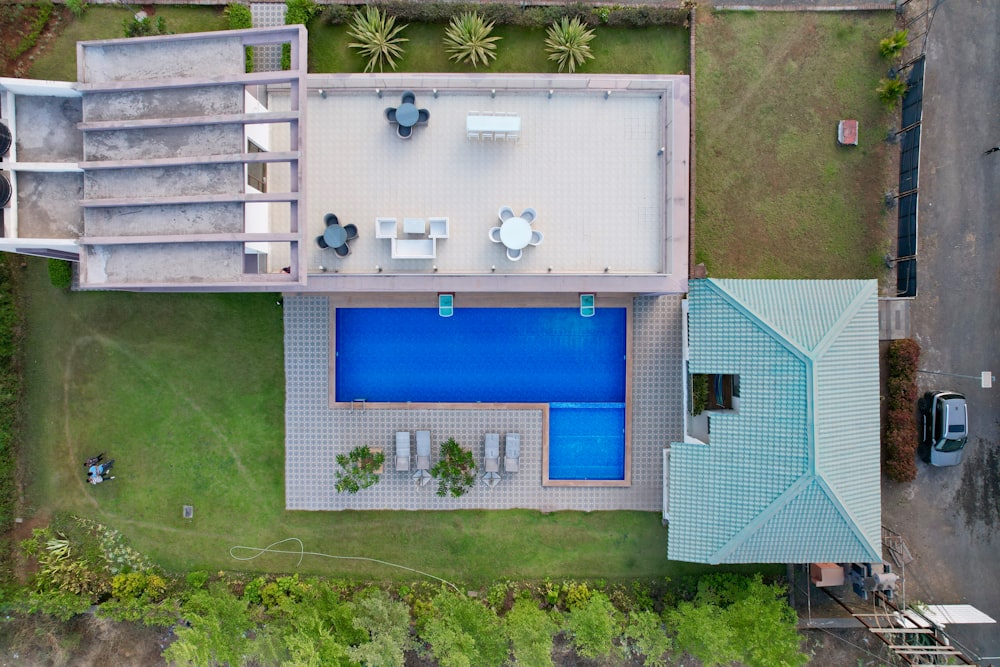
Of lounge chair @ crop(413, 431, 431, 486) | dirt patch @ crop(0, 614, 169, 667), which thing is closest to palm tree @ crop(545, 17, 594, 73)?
lounge chair @ crop(413, 431, 431, 486)

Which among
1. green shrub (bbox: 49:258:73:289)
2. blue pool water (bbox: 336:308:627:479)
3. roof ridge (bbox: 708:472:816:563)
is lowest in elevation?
roof ridge (bbox: 708:472:816:563)

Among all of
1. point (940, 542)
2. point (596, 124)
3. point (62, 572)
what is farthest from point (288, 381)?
point (940, 542)

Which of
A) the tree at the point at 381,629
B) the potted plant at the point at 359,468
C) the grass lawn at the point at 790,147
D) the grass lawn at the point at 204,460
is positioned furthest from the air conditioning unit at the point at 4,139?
the grass lawn at the point at 790,147

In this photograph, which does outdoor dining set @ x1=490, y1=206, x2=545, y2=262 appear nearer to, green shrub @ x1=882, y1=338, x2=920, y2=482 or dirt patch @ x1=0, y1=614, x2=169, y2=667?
green shrub @ x1=882, y1=338, x2=920, y2=482

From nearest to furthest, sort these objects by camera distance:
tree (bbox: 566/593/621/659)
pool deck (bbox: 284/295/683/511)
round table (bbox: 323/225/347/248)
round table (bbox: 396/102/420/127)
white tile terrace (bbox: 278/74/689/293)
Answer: round table (bbox: 323/225/347/248)
round table (bbox: 396/102/420/127)
white tile terrace (bbox: 278/74/689/293)
tree (bbox: 566/593/621/659)
pool deck (bbox: 284/295/683/511)

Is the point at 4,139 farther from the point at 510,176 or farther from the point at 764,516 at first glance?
the point at 764,516

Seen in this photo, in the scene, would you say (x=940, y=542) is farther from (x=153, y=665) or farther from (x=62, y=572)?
(x=62, y=572)
